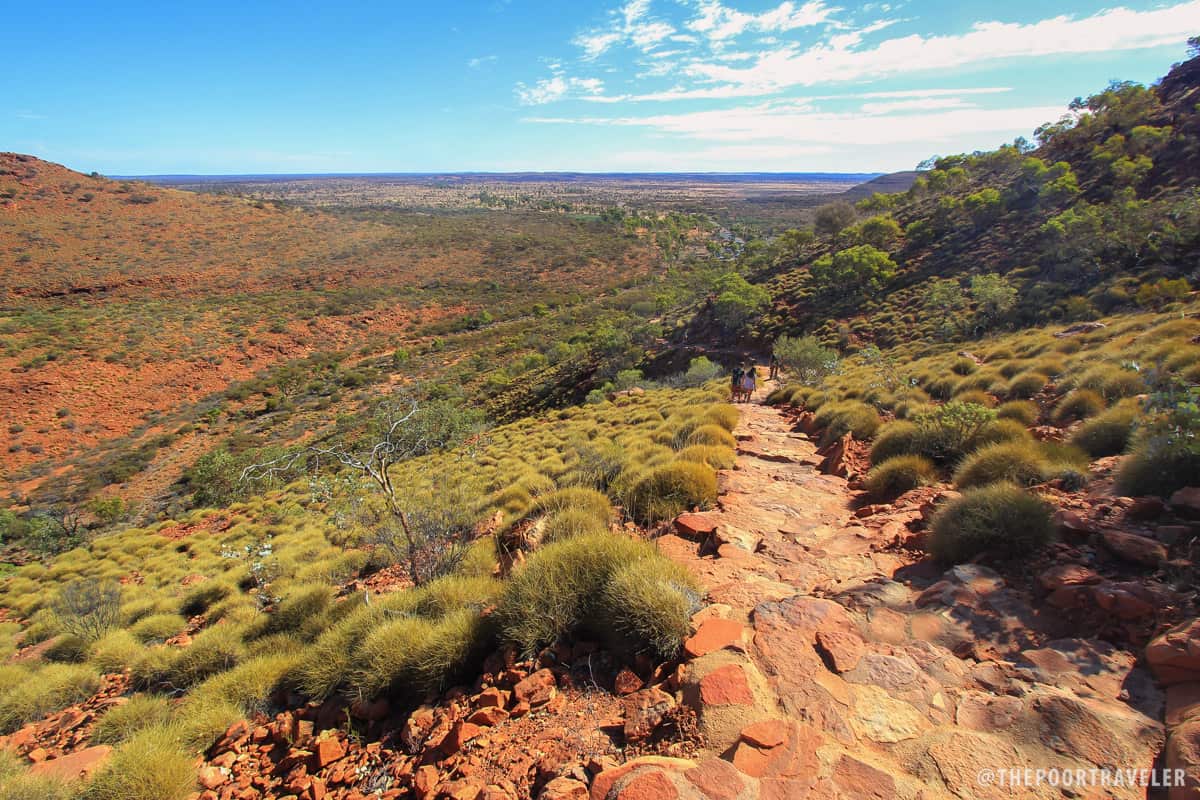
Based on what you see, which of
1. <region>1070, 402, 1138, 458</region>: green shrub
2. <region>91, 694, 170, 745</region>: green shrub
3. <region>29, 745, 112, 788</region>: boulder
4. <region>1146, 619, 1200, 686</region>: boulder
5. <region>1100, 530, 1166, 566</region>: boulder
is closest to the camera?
<region>1146, 619, 1200, 686</region>: boulder

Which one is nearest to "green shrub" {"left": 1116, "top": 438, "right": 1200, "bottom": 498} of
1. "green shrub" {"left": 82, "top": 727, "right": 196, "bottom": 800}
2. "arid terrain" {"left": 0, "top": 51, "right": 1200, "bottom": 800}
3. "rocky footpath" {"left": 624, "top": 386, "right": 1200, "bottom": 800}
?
"arid terrain" {"left": 0, "top": 51, "right": 1200, "bottom": 800}

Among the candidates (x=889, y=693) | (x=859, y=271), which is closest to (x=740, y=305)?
(x=859, y=271)

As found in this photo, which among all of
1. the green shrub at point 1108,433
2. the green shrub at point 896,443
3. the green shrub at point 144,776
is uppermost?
the green shrub at point 1108,433

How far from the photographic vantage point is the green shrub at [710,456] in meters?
8.09

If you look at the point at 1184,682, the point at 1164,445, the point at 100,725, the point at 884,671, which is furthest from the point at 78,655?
the point at 1164,445

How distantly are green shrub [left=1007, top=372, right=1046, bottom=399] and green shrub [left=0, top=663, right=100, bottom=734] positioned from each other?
15217 millimetres

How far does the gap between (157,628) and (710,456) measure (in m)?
9.49

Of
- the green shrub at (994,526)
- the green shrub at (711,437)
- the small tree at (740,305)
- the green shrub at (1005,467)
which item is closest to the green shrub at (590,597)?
the green shrub at (994,526)

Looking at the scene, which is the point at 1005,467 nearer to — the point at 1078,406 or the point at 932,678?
the point at 1078,406

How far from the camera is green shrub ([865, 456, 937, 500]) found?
6637 mm

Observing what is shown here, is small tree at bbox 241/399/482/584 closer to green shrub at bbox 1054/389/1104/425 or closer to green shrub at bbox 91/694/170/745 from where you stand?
green shrub at bbox 91/694/170/745

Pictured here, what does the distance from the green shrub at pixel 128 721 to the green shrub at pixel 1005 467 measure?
8.64m

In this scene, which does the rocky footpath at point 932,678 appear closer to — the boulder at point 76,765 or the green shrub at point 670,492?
the green shrub at point 670,492

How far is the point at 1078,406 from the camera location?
744cm
